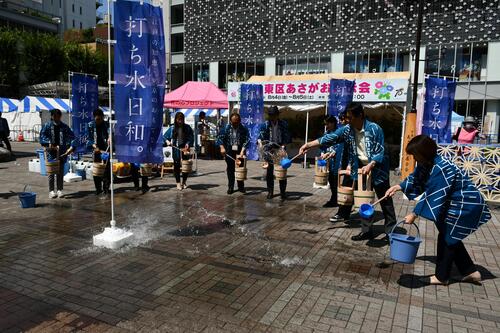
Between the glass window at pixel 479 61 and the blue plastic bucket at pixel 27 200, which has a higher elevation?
the glass window at pixel 479 61

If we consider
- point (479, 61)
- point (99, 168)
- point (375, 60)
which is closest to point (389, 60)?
point (375, 60)

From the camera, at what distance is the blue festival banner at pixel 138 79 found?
17.2ft

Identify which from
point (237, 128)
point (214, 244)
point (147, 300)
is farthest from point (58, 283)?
point (237, 128)

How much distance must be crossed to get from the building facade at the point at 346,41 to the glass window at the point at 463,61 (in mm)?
56

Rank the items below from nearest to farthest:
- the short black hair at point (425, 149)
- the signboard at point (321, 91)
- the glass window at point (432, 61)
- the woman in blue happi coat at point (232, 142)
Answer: the short black hair at point (425, 149) → the woman in blue happi coat at point (232, 142) → the signboard at point (321, 91) → the glass window at point (432, 61)

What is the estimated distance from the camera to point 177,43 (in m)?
38.6

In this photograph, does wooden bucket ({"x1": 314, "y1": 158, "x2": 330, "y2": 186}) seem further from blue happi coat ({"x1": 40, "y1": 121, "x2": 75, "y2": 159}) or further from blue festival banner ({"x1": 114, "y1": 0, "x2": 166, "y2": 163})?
blue happi coat ({"x1": 40, "y1": 121, "x2": 75, "y2": 159})

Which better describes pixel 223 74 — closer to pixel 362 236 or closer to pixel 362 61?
pixel 362 61

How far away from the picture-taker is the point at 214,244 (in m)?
5.70

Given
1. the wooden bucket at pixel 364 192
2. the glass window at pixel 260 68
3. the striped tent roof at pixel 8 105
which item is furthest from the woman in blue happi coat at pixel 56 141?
the glass window at pixel 260 68

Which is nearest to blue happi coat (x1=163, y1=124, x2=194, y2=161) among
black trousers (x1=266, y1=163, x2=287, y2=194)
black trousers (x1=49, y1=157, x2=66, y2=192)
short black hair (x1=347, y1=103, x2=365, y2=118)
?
black trousers (x1=266, y1=163, x2=287, y2=194)

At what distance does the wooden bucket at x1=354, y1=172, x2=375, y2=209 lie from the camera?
17.8 ft

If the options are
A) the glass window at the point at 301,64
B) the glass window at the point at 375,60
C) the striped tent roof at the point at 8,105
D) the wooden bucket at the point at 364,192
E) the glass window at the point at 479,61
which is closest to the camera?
the wooden bucket at the point at 364,192

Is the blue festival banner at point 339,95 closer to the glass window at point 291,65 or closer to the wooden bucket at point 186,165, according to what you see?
the wooden bucket at point 186,165
